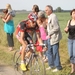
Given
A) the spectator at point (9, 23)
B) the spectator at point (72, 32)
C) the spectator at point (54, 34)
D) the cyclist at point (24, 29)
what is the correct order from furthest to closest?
the spectator at point (9, 23)
the spectator at point (54, 34)
the spectator at point (72, 32)
the cyclist at point (24, 29)

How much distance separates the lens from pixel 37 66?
6461 mm

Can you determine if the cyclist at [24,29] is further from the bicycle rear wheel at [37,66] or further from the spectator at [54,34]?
the spectator at [54,34]

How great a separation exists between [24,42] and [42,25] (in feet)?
6.15

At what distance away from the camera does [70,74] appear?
7332 millimetres

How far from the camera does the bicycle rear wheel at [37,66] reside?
249 inches

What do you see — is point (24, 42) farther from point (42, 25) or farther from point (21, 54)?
Result: point (42, 25)

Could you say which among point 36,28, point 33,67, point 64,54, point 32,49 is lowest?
point 64,54

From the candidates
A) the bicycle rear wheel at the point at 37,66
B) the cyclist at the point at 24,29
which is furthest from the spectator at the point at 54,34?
the bicycle rear wheel at the point at 37,66

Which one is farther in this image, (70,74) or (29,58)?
(70,74)

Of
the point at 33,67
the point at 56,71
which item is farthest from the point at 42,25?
the point at 33,67

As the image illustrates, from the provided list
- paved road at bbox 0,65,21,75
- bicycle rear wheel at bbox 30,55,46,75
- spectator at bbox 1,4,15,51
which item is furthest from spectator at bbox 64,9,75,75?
spectator at bbox 1,4,15,51

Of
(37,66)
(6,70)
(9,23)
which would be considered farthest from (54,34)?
(9,23)

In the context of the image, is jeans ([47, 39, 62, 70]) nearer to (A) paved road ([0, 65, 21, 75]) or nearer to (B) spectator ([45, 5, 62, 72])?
(B) spectator ([45, 5, 62, 72])

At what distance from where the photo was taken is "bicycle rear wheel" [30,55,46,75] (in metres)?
6.33
